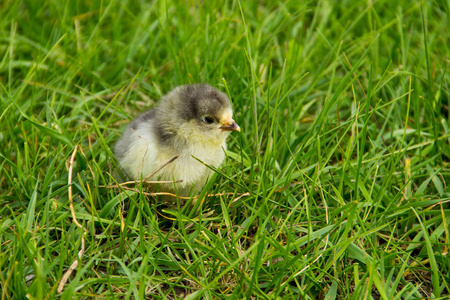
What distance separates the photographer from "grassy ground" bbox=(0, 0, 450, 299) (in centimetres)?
250

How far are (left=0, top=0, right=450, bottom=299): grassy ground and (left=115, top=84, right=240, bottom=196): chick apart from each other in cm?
16

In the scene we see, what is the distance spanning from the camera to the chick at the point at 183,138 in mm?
2896

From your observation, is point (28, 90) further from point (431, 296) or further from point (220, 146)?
point (431, 296)

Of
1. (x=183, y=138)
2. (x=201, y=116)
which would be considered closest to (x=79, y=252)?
(x=183, y=138)

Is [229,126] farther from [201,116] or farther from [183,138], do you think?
[183,138]

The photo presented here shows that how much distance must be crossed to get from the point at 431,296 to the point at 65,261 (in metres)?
1.83

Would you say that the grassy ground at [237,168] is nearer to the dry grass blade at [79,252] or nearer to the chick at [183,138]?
the dry grass blade at [79,252]

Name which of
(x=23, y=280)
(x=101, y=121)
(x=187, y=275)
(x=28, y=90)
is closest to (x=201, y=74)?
(x=101, y=121)

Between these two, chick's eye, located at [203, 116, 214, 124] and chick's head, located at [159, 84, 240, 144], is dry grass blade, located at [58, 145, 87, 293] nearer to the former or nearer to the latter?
chick's head, located at [159, 84, 240, 144]

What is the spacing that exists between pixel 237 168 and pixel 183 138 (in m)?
0.52

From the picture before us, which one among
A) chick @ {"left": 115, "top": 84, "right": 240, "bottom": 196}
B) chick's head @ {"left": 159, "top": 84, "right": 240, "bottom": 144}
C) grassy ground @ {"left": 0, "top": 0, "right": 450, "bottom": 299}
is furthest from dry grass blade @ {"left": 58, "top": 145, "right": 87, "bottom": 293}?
chick's head @ {"left": 159, "top": 84, "right": 240, "bottom": 144}

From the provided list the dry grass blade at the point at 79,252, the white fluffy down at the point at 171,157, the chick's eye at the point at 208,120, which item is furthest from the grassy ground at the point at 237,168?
the chick's eye at the point at 208,120

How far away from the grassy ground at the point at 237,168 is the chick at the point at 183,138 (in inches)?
6.2

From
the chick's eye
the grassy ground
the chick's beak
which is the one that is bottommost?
the grassy ground
